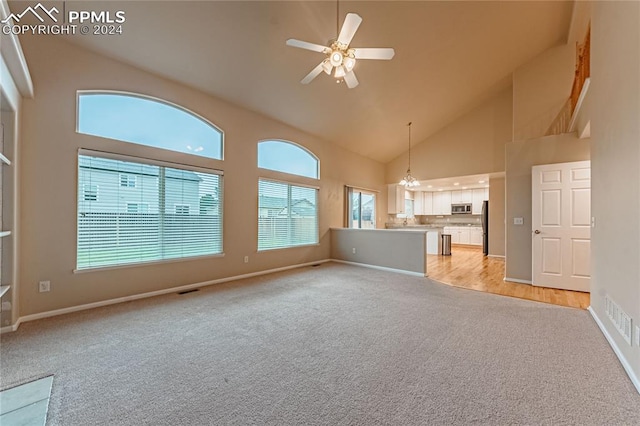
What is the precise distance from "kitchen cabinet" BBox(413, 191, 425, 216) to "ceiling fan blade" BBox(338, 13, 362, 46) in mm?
9001

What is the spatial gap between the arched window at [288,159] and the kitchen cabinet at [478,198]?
6685mm

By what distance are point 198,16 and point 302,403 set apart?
13.3 ft

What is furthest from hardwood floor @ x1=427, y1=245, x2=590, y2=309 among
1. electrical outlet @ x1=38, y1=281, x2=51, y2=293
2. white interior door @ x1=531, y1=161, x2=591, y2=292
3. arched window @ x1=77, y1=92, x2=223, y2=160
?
electrical outlet @ x1=38, y1=281, x2=51, y2=293

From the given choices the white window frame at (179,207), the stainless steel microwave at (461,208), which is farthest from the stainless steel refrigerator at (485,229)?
the white window frame at (179,207)

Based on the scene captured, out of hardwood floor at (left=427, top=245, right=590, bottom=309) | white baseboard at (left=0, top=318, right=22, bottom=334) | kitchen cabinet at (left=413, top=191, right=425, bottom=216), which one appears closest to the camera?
white baseboard at (left=0, top=318, right=22, bottom=334)

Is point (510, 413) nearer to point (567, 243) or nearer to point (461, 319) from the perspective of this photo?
point (461, 319)

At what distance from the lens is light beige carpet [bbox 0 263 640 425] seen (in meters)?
1.55

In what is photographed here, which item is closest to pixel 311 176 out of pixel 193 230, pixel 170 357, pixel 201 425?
pixel 193 230

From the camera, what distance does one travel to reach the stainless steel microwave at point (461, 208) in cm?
1001

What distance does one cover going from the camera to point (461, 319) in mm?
2988

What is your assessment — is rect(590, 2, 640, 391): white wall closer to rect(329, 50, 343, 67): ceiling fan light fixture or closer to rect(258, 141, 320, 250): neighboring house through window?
rect(329, 50, 343, 67): ceiling fan light fixture

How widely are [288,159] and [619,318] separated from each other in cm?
538

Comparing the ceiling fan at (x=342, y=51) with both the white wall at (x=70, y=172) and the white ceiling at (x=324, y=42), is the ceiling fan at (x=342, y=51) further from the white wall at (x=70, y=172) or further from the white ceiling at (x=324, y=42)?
the white wall at (x=70, y=172)

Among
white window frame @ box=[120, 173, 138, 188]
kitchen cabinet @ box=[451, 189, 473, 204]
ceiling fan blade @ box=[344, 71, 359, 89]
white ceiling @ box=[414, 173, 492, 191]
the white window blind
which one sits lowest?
the white window blind
